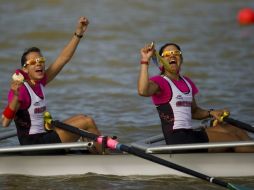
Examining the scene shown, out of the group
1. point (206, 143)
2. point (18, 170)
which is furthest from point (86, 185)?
point (206, 143)

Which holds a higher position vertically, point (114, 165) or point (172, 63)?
point (172, 63)

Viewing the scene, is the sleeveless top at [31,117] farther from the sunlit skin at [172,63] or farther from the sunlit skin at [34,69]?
the sunlit skin at [172,63]

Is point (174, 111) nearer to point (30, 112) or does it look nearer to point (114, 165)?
point (114, 165)

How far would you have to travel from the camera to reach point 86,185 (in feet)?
29.4

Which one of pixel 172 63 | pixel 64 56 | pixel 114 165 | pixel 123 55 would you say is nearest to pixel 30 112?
pixel 64 56

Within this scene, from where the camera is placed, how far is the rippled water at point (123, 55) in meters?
12.5

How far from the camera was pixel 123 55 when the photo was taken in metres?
19.0

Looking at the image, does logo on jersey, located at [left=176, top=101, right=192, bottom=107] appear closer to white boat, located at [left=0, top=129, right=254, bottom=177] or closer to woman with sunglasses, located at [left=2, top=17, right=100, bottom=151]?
white boat, located at [left=0, top=129, right=254, bottom=177]

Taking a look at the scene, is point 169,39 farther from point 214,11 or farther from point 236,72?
point 214,11

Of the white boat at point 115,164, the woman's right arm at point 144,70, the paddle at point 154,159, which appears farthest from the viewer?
the white boat at point 115,164

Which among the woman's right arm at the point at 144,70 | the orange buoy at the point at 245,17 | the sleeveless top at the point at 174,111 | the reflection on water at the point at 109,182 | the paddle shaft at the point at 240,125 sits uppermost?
the orange buoy at the point at 245,17

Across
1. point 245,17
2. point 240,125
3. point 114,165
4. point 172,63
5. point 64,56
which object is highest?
point 245,17

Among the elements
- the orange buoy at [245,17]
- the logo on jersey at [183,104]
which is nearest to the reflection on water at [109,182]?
the logo on jersey at [183,104]

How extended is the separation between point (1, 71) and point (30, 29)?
5.02m
